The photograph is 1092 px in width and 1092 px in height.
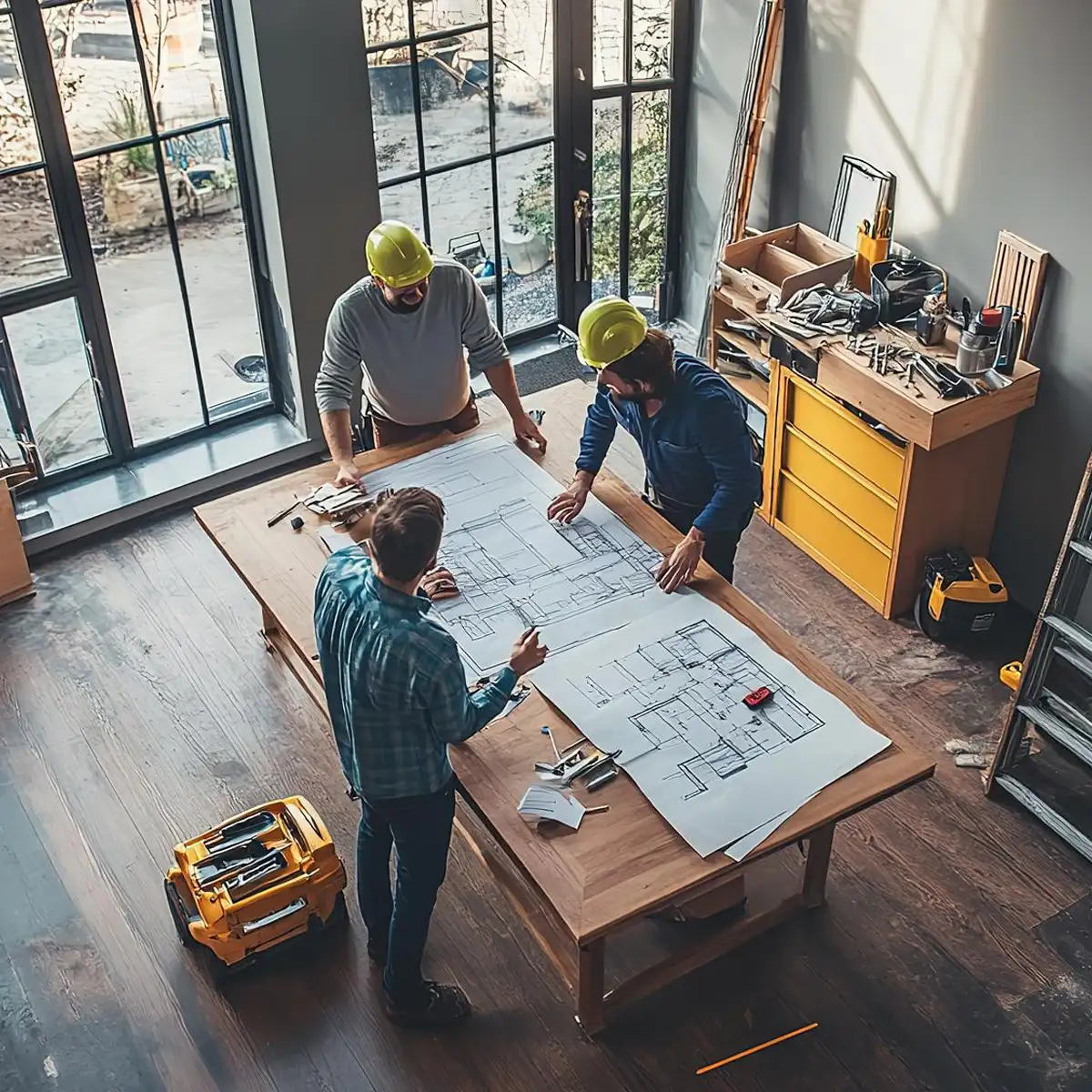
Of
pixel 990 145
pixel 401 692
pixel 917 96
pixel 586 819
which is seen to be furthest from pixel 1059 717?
pixel 917 96

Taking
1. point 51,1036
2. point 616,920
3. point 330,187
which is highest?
point 330,187

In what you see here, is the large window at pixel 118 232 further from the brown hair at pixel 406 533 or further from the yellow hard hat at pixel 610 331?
the brown hair at pixel 406 533

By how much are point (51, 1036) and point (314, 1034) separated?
722mm

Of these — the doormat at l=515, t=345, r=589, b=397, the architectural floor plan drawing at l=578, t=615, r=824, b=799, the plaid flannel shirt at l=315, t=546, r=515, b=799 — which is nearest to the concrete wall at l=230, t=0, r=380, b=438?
the doormat at l=515, t=345, r=589, b=397

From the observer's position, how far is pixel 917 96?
15.5ft

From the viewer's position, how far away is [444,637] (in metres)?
2.69

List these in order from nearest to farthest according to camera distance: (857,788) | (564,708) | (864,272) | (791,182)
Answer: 1. (857,788)
2. (564,708)
3. (864,272)
4. (791,182)

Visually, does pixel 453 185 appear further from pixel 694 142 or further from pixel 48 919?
pixel 48 919

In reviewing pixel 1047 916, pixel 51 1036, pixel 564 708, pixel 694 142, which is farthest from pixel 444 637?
pixel 694 142

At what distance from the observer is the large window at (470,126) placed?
5348 mm

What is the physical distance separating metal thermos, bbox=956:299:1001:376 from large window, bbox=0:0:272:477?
2981mm

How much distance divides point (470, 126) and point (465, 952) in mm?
3638

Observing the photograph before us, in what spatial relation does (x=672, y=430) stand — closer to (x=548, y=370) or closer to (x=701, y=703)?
(x=701, y=703)

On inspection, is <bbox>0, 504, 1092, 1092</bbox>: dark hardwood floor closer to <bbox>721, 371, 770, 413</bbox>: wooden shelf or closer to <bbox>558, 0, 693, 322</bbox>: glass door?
<bbox>721, 371, 770, 413</bbox>: wooden shelf
